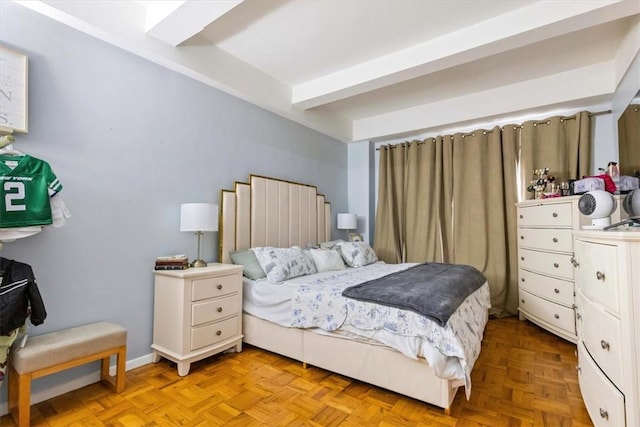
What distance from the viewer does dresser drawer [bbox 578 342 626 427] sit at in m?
1.28

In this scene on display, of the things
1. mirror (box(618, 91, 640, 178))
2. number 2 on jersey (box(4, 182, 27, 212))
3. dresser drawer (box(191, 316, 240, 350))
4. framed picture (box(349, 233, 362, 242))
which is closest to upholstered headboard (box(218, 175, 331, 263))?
framed picture (box(349, 233, 362, 242))

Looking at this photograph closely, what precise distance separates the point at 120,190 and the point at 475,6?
2928 millimetres

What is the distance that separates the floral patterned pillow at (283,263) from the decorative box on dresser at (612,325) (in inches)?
79.8

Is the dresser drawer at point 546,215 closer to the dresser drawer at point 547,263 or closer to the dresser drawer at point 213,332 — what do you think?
the dresser drawer at point 547,263

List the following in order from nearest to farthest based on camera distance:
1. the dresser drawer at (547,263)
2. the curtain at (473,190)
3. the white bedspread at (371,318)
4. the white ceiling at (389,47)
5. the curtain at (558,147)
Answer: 1. the white bedspread at (371,318)
2. the white ceiling at (389,47)
3. the dresser drawer at (547,263)
4. the curtain at (558,147)
5. the curtain at (473,190)

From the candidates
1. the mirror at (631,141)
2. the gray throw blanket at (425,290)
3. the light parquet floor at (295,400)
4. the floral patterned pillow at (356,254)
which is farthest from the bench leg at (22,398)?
the mirror at (631,141)

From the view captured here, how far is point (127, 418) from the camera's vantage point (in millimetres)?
1748

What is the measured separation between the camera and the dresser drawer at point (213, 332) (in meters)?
2.30

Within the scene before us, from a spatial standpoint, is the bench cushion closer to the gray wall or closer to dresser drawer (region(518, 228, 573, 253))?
the gray wall

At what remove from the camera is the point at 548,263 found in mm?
3047

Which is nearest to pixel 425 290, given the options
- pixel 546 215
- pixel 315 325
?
pixel 315 325

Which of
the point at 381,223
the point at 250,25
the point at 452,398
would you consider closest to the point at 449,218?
the point at 381,223

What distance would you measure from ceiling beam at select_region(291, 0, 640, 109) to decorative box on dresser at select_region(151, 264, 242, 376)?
2.20 m

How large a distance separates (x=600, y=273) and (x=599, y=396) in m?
0.58
